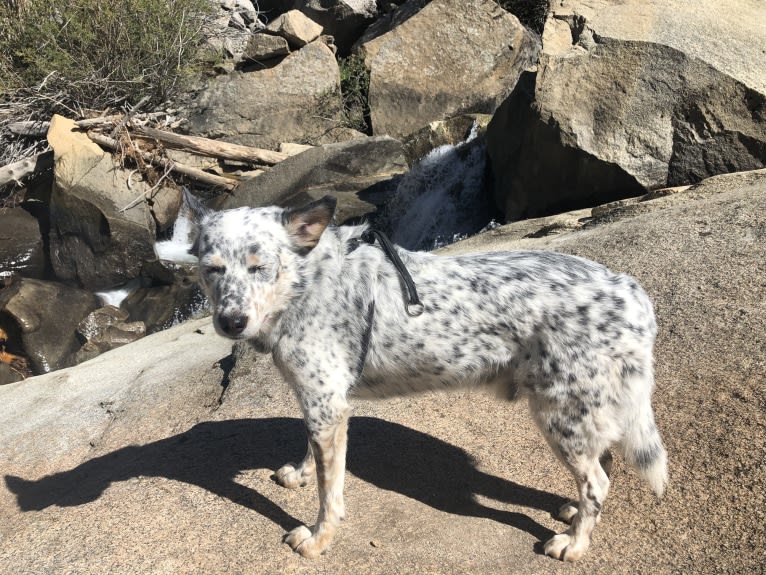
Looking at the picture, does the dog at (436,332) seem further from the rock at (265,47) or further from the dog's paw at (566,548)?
the rock at (265,47)

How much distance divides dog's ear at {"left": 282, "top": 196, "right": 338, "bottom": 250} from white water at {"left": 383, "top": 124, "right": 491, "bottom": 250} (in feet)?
25.1

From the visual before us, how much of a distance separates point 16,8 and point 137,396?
11.7 meters

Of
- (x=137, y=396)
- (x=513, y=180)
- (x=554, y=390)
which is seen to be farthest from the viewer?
(x=513, y=180)

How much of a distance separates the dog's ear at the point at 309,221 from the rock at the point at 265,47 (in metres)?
13.3

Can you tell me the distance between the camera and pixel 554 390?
10.5 feet

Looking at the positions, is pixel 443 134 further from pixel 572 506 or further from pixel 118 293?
pixel 572 506

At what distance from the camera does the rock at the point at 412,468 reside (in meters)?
3.36

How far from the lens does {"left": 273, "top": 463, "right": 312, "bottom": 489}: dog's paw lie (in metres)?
3.98

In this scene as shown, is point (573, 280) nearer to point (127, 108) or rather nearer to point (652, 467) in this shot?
point (652, 467)

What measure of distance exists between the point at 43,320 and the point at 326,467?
7.97 metres

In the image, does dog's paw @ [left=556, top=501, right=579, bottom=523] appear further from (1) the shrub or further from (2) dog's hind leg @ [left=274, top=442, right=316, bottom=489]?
(1) the shrub

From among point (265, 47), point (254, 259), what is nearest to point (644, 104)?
point (254, 259)

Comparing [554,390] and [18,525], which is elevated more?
[554,390]

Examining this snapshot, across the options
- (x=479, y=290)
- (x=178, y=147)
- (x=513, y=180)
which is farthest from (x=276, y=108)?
(x=479, y=290)
